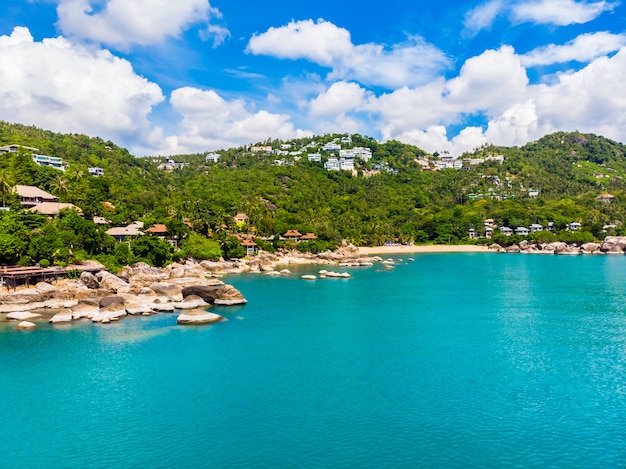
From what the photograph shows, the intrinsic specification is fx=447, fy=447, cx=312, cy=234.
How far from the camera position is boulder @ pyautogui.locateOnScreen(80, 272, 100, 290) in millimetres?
44500

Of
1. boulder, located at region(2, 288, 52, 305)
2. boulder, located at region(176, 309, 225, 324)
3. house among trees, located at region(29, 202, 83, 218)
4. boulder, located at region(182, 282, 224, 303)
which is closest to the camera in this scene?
boulder, located at region(176, 309, 225, 324)

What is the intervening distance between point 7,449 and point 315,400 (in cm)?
1251

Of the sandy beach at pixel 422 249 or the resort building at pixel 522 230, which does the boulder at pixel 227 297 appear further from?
the resort building at pixel 522 230

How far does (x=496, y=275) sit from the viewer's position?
220 ft

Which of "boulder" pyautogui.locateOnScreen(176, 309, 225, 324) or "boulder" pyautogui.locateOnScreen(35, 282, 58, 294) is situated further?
"boulder" pyautogui.locateOnScreen(35, 282, 58, 294)

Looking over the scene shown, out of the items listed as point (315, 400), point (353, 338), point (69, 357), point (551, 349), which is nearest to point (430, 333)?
point (353, 338)

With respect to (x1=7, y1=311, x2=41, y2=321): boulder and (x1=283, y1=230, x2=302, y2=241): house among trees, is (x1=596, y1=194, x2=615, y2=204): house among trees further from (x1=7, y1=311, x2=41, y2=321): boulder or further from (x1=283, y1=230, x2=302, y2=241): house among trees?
(x1=7, y1=311, x2=41, y2=321): boulder

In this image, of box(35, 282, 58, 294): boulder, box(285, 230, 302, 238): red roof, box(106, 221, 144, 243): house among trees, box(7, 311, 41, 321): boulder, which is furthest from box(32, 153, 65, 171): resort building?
box(7, 311, 41, 321): boulder

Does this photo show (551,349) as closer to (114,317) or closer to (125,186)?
(114,317)

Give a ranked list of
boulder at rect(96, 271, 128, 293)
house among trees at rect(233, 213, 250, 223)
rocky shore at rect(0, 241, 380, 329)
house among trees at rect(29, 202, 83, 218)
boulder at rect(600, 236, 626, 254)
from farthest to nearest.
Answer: boulder at rect(600, 236, 626, 254), house among trees at rect(233, 213, 250, 223), house among trees at rect(29, 202, 83, 218), boulder at rect(96, 271, 128, 293), rocky shore at rect(0, 241, 380, 329)

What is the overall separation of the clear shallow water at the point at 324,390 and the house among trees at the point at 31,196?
35.9 meters

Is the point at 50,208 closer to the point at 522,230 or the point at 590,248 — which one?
the point at 590,248

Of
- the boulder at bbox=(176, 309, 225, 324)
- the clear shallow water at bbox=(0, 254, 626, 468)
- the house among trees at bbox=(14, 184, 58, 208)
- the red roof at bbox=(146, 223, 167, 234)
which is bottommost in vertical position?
the clear shallow water at bbox=(0, 254, 626, 468)

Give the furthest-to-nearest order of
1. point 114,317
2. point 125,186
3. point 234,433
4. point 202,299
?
1. point 125,186
2. point 202,299
3. point 114,317
4. point 234,433
